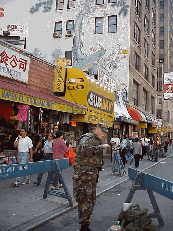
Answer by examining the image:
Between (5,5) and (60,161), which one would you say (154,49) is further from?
(60,161)

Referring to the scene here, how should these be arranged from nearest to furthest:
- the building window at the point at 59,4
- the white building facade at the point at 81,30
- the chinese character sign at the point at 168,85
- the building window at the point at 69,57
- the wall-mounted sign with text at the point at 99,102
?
the wall-mounted sign with text at the point at 99,102 < the chinese character sign at the point at 168,85 < the white building facade at the point at 81,30 < the building window at the point at 69,57 < the building window at the point at 59,4

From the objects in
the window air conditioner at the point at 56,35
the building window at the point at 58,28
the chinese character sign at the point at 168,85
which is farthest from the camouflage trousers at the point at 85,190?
the building window at the point at 58,28

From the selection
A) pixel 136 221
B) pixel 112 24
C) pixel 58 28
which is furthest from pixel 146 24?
pixel 136 221

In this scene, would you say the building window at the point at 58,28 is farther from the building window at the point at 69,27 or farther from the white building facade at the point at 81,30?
the building window at the point at 69,27

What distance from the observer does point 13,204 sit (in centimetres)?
640

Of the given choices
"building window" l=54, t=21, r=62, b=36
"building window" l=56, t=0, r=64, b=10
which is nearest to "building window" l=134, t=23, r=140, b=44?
"building window" l=54, t=21, r=62, b=36

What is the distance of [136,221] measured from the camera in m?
4.07

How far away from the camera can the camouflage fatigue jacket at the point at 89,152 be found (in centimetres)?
459

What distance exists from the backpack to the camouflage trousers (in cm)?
65

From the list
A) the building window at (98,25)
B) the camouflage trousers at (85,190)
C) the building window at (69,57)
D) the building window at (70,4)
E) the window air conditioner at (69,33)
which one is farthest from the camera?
the building window at (70,4)

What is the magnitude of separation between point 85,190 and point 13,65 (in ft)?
28.4

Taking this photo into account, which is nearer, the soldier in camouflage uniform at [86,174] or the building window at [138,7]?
the soldier in camouflage uniform at [86,174]

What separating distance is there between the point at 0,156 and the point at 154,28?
118 feet

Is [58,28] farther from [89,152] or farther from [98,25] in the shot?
[89,152]
